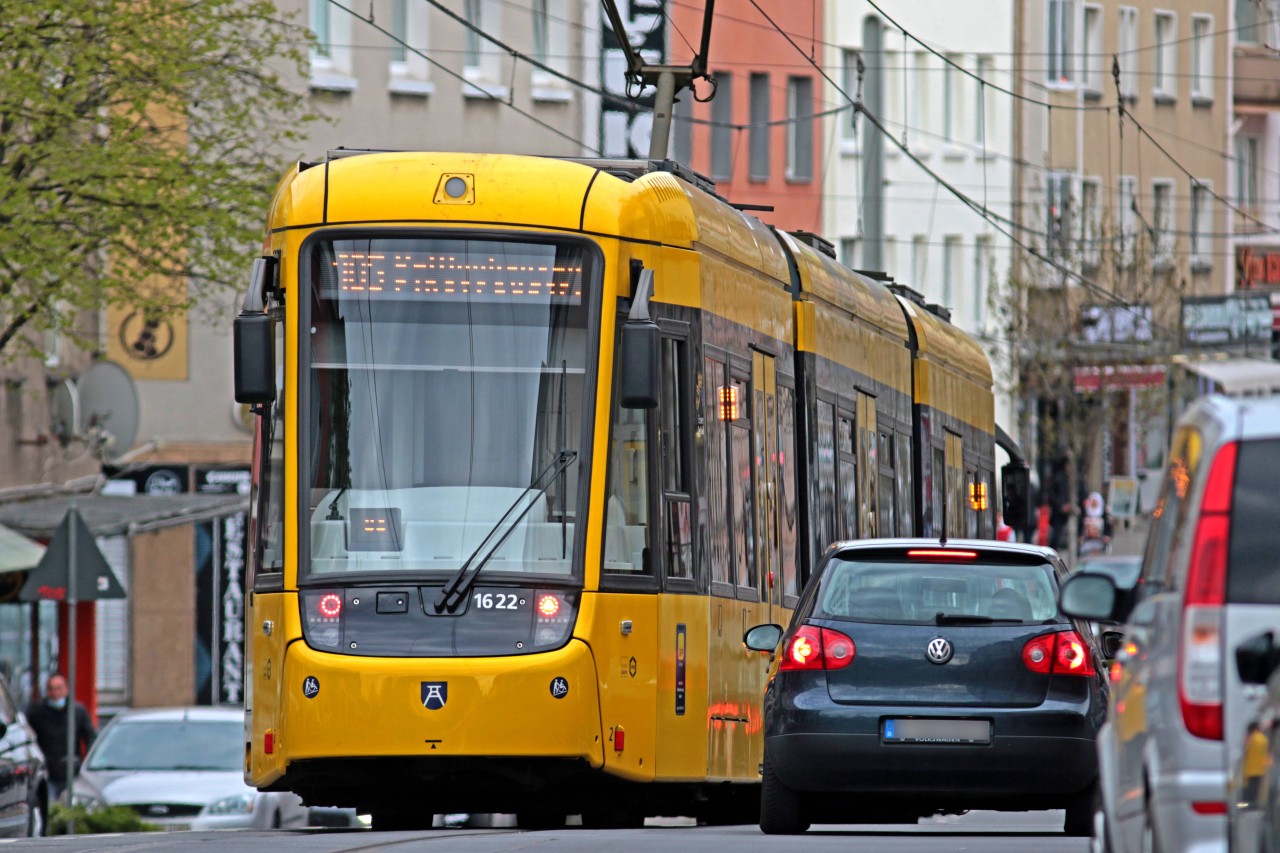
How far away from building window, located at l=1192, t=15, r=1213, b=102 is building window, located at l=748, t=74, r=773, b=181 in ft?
49.1

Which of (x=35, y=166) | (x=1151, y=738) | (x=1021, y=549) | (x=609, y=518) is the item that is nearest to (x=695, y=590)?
(x=609, y=518)

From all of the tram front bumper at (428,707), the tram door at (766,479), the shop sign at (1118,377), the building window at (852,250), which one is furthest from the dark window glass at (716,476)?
the building window at (852,250)

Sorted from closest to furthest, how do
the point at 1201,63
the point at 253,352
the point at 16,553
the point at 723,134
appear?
the point at 253,352, the point at 16,553, the point at 723,134, the point at 1201,63

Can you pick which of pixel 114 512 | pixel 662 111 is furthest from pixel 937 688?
pixel 114 512

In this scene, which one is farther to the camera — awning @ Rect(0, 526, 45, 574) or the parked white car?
awning @ Rect(0, 526, 45, 574)

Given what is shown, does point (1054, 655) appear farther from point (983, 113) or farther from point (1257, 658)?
point (983, 113)

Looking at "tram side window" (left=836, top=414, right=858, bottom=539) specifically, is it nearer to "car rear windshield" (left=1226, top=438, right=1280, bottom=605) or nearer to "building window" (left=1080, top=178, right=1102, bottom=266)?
"car rear windshield" (left=1226, top=438, right=1280, bottom=605)

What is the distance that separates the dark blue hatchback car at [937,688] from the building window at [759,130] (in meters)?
46.4

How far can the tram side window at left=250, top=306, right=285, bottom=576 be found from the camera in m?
14.9

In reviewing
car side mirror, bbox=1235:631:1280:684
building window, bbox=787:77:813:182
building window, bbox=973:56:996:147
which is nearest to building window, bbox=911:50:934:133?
building window, bbox=973:56:996:147

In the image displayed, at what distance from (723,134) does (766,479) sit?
43.1 metres

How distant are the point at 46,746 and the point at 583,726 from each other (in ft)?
42.8

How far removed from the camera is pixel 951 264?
66.4 meters

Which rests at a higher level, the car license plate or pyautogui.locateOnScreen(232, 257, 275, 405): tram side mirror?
pyautogui.locateOnScreen(232, 257, 275, 405): tram side mirror
